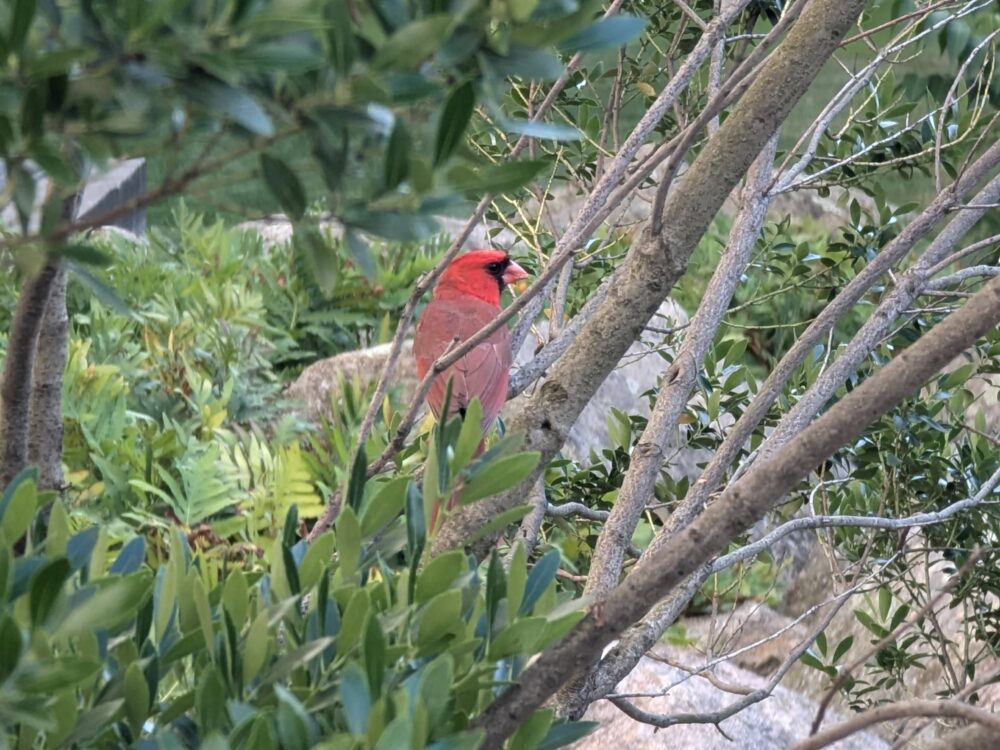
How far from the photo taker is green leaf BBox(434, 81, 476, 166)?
1.89ft

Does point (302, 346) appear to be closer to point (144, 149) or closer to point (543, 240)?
point (543, 240)

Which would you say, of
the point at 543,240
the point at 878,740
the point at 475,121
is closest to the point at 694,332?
the point at 475,121

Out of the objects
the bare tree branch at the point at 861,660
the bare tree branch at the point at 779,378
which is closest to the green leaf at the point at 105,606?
the bare tree branch at the point at 861,660

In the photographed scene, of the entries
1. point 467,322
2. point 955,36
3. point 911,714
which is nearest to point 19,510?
point 911,714

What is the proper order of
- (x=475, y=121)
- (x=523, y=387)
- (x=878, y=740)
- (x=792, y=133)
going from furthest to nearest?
1. (x=792, y=133)
2. (x=878, y=740)
3. (x=475, y=121)
4. (x=523, y=387)

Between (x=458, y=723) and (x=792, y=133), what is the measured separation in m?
6.48

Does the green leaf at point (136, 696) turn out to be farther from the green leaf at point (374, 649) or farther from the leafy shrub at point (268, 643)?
the green leaf at point (374, 649)

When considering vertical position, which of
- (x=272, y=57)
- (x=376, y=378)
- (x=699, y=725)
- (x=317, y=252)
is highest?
(x=272, y=57)

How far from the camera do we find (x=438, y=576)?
0.77 metres

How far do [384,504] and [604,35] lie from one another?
350 millimetres

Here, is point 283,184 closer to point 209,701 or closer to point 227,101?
point 227,101

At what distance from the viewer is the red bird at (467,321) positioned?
235 cm

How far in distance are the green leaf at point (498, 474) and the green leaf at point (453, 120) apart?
25cm

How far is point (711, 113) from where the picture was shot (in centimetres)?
102
